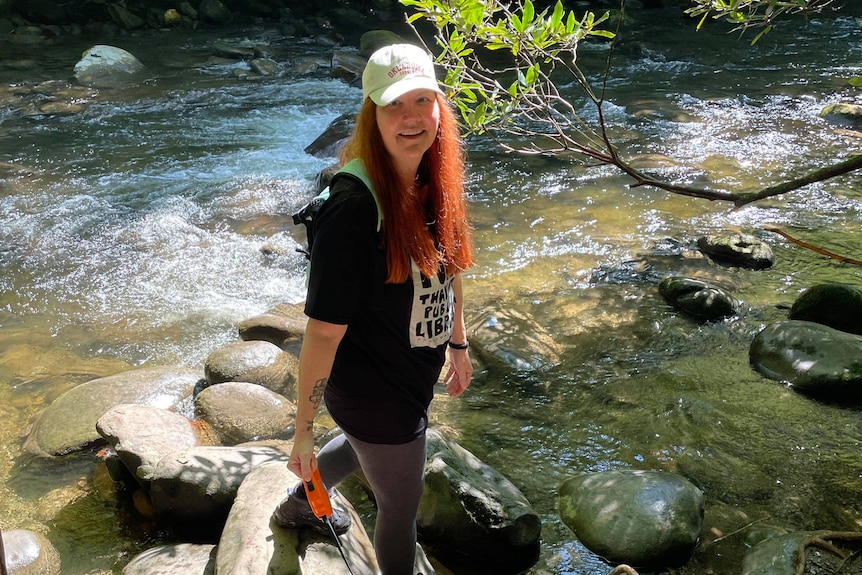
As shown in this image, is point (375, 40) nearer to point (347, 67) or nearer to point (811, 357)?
point (347, 67)

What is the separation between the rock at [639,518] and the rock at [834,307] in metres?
2.14

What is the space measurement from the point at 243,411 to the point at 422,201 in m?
2.37

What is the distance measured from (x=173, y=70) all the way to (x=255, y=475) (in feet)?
39.7

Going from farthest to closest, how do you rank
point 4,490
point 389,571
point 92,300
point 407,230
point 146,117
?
1. point 146,117
2. point 92,300
3. point 4,490
4. point 389,571
5. point 407,230

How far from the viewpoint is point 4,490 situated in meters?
3.46

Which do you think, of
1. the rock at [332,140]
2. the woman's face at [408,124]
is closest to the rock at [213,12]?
the rock at [332,140]

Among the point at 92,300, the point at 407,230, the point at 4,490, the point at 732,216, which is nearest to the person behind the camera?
the point at 407,230

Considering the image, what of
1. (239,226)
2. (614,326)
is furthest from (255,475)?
(239,226)

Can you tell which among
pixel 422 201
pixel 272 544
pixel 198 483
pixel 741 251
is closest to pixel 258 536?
pixel 272 544

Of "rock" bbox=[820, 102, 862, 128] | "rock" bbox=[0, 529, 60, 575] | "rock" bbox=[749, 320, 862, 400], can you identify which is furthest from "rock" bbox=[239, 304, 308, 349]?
"rock" bbox=[820, 102, 862, 128]

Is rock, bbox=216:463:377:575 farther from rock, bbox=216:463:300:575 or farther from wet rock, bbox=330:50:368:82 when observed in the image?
wet rock, bbox=330:50:368:82

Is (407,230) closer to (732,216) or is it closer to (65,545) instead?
(65,545)

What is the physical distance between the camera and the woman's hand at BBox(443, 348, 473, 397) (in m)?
2.48

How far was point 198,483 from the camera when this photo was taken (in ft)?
9.68
